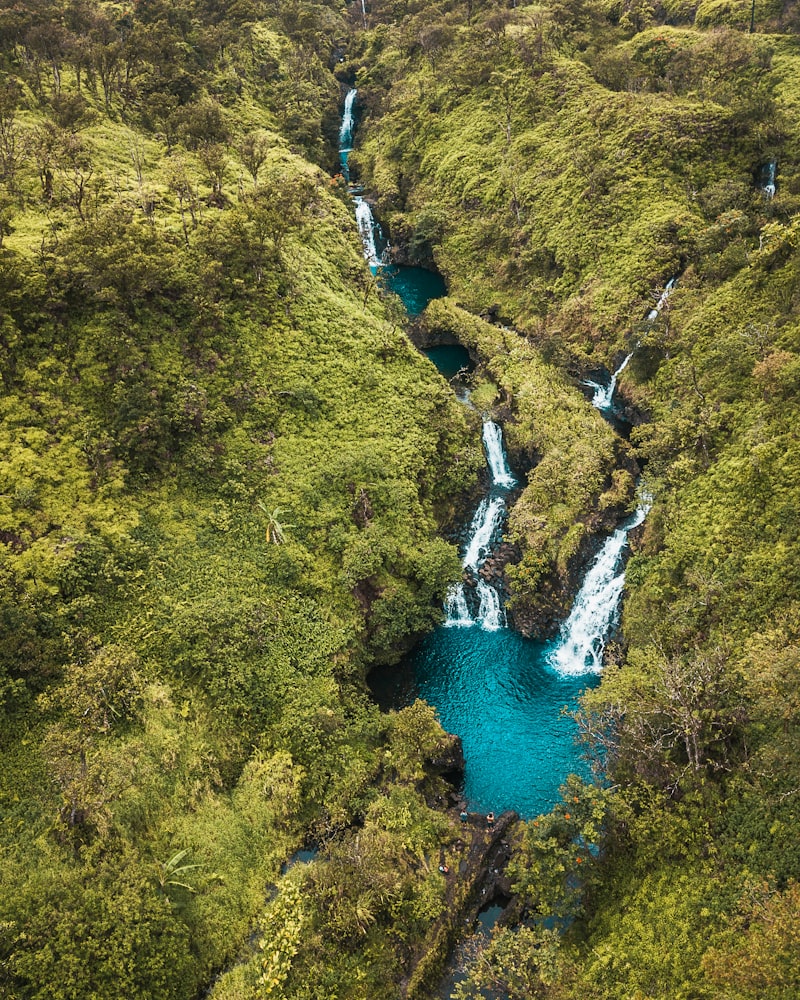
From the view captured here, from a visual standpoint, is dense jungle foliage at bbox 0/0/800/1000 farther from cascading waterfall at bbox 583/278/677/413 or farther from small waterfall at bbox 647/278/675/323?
cascading waterfall at bbox 583/278/677/413

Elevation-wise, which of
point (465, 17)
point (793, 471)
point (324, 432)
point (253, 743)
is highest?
point (465, 17)

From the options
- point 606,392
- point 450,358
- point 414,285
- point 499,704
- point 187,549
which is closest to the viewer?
point 187,549

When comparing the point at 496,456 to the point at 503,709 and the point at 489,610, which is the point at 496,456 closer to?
the point at 489,610

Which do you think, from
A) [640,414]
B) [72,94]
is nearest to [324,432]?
[640,414]

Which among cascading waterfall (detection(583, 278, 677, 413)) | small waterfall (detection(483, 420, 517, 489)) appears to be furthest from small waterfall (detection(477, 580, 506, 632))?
cascading waterfall (detection(583, 278, 677, 413))

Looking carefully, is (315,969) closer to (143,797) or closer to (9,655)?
(143,797)

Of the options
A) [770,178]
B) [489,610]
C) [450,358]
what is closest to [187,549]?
[489,610]

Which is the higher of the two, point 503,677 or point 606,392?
point 606,392
